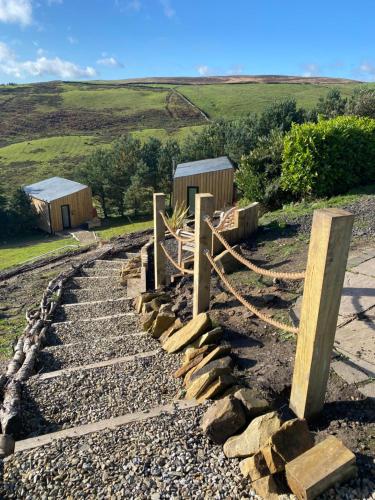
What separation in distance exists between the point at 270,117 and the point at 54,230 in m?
18.7

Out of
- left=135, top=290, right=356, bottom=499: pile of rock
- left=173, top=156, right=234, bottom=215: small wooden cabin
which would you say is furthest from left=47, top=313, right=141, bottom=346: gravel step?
left=173, top=156, right=234, bottom=215: small wooden cabin

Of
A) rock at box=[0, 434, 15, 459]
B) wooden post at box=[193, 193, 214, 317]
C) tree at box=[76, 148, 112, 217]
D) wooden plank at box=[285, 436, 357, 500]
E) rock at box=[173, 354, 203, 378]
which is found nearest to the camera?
wooden plank at box=[285, 436, 357, 500]

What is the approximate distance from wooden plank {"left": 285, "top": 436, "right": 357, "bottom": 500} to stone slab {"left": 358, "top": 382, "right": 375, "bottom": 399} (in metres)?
0.97

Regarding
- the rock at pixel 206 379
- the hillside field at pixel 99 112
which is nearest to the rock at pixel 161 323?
the rock at pixel 206 379

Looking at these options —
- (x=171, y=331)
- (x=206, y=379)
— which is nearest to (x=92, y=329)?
(x=171, y=331)

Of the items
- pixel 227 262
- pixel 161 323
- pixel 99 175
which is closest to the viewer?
pixel 161 323

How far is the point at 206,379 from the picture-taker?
3.83 meters

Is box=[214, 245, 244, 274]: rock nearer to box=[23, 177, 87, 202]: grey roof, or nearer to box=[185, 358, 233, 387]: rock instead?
box=[185, 358, 233, 387]: rock

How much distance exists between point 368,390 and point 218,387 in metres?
1.40

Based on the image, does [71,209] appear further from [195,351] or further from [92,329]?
[195,351]

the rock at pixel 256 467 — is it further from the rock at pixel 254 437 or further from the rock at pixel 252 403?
the rock at pixel 252 403

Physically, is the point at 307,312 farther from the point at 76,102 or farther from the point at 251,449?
the point at 76,102

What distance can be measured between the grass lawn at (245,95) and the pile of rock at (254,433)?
233 feet

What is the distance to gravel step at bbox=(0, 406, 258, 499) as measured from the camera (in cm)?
282
